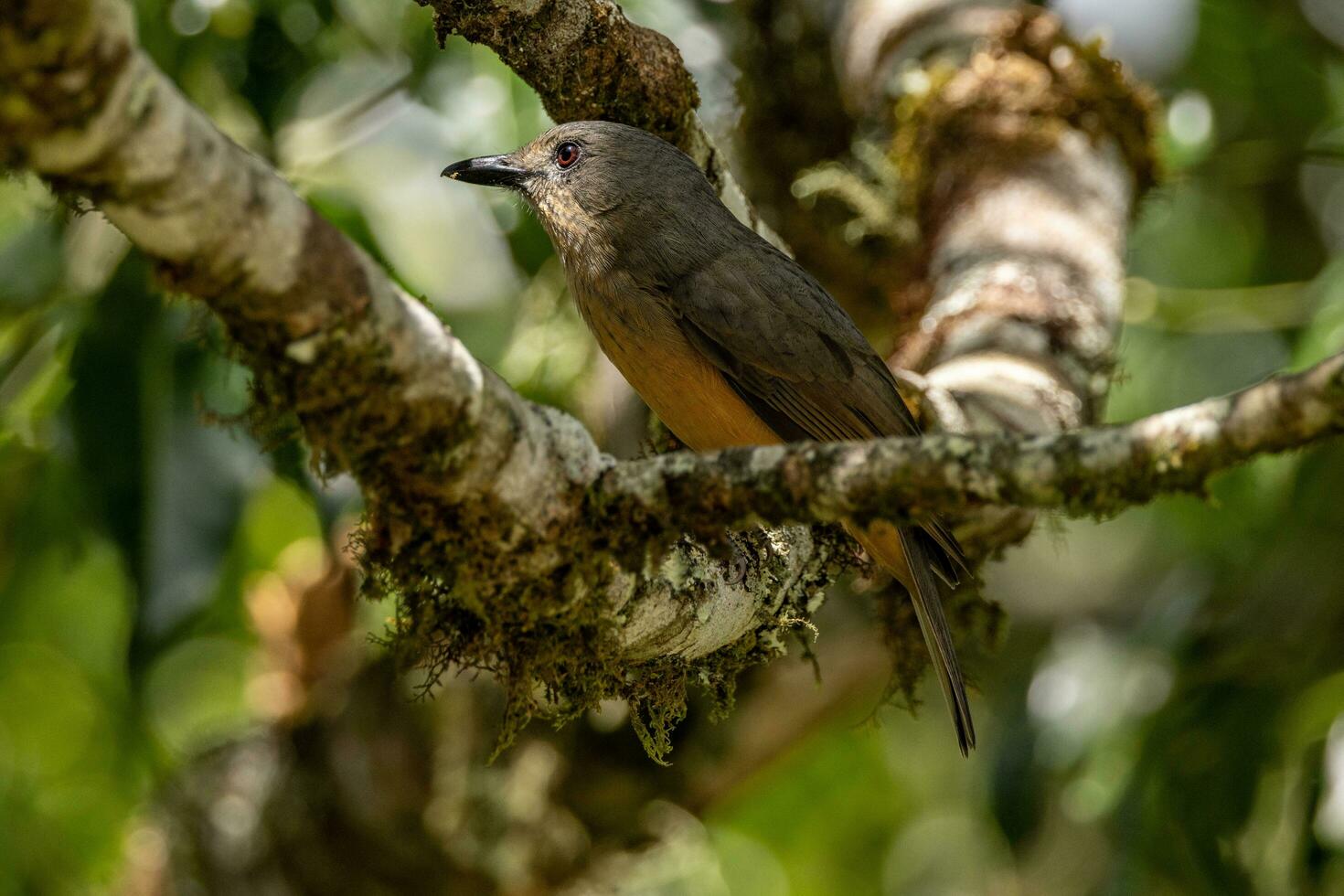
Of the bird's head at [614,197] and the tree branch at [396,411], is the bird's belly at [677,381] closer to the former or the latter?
the bird's head at [614,197]

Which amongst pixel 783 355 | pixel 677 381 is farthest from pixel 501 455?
pixel 783 355

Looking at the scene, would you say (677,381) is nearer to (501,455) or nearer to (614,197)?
(614,197)

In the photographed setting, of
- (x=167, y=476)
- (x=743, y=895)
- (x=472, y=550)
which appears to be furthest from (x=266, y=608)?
(x=472, y=550)

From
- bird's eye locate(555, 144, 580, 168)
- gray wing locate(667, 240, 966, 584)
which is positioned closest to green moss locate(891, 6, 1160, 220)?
gray wing locate(667, 240, 966, 584)

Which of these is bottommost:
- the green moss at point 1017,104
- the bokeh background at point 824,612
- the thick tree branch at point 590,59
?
the bokeh background at point 824,612

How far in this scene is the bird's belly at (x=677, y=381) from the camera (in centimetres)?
385

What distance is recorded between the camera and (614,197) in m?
4.15

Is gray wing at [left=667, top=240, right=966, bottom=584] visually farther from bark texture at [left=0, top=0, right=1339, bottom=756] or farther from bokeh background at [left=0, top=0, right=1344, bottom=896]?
bokeh background at [left=0, top=0, right=1344, bottom=896]

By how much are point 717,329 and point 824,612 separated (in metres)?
2.50

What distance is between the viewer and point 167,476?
373 centimetres

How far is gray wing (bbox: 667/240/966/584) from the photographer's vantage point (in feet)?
12.8

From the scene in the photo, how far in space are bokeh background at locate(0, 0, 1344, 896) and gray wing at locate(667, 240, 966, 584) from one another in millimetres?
673

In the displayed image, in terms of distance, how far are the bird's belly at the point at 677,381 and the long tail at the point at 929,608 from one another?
1.61 feet

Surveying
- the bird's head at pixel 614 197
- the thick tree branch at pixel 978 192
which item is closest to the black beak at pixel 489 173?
the bird's head at pixel 614 197
